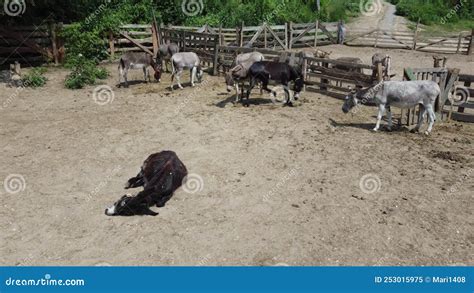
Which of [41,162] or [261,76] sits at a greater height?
[261,76]

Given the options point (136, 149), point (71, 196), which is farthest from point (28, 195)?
point (136, 149)

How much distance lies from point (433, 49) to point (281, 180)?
23.1m

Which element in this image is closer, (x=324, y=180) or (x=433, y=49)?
(x=324, y=180)

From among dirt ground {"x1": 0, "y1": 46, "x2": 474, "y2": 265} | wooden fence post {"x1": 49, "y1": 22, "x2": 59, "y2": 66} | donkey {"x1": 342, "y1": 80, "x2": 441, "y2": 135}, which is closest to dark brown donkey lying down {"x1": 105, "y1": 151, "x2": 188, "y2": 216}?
dirt ground {"x1": 0, "y1": 46, "x2": 474, "y2": 265}

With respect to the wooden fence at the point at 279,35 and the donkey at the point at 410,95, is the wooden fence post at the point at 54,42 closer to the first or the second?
the wooden fence at the point at 279,35

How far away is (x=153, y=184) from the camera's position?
7977 millimetres

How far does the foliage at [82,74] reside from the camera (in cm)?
1638

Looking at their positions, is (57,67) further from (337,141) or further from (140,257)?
(140,257)

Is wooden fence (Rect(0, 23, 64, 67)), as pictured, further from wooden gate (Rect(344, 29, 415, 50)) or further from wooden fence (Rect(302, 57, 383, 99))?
wooden gate (Rect(344, 29, 415, 50))

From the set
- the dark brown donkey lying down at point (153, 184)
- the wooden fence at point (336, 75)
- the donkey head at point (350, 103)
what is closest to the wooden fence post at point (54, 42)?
the wooden fence at point (336, 75)

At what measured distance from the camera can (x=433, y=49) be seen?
26969 millimetres

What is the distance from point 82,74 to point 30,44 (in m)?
4.82

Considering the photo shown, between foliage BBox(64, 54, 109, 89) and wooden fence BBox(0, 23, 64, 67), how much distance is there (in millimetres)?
2025

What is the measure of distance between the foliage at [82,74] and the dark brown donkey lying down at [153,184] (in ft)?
30.5
